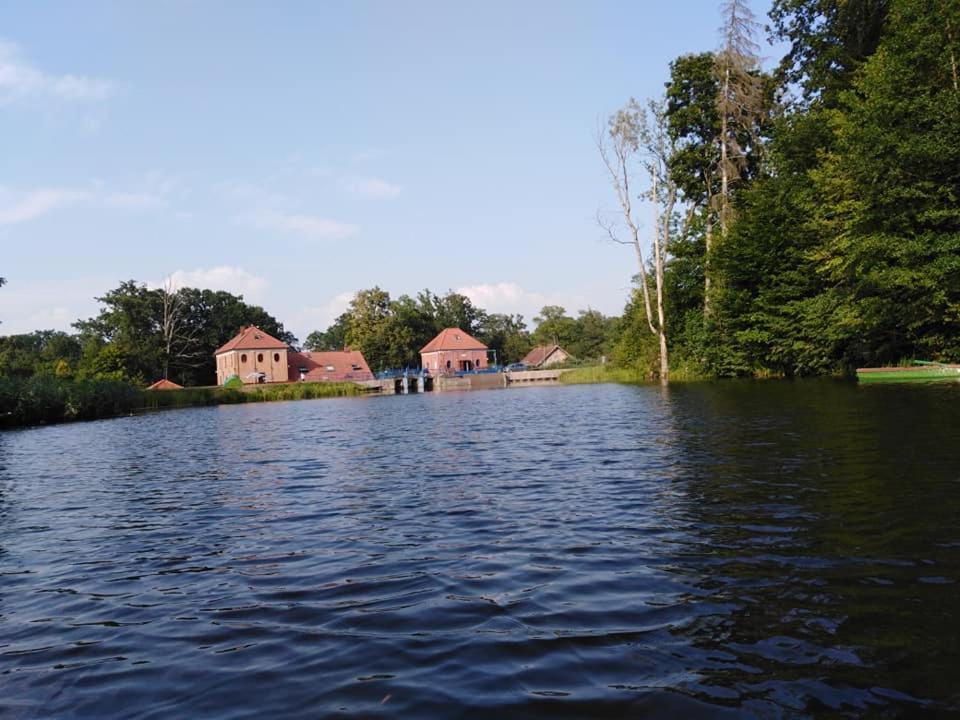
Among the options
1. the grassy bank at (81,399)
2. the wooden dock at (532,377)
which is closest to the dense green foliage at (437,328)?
the wooden dock at (532,377)

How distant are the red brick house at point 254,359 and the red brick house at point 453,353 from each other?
23.0 metres

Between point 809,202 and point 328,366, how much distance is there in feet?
236

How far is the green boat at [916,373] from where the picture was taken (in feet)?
78.4

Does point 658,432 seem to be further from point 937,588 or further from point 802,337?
point 802,337

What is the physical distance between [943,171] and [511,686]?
2794cm

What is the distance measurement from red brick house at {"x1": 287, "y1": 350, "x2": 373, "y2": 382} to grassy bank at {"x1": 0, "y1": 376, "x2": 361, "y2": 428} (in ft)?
92.0

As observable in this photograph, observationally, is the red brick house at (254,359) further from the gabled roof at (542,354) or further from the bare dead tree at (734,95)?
the bare dead tree at (734,95)

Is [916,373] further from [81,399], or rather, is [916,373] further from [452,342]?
[452,342]

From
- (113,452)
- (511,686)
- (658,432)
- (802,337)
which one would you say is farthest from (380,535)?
(802,337)

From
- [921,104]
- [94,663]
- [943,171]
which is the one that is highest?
[921,104]

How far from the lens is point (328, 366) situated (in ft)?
303

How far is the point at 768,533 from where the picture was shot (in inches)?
250

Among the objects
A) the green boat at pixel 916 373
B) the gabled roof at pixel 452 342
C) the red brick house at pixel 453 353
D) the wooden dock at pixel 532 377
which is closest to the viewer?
the green boat at pixel 916 373

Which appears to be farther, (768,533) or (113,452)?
(113,452)
